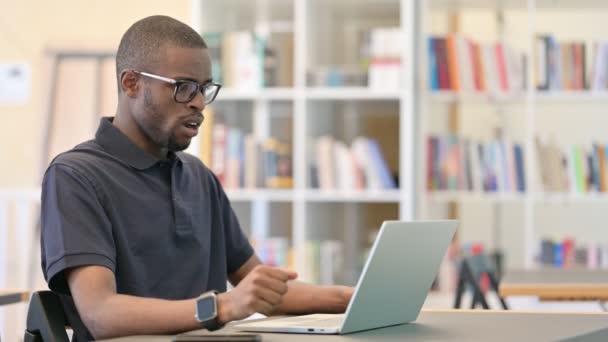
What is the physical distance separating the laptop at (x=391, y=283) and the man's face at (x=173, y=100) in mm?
425

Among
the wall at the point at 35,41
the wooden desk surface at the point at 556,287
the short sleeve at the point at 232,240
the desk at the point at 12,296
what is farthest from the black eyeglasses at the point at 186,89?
the wall at the point at 35,41

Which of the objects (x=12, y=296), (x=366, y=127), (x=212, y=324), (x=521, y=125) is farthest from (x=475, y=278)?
(x=212, y=324)

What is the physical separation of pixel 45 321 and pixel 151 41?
62cm

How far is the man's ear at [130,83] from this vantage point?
7.27 ft

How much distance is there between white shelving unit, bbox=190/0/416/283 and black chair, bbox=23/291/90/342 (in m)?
3.17

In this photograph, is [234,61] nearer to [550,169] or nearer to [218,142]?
[218,142]

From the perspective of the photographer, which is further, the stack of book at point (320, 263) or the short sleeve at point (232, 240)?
the stack of book at point (320, 263)

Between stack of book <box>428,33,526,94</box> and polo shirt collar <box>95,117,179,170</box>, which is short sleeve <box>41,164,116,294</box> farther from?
stack of book <box>428,33,526,94</box>

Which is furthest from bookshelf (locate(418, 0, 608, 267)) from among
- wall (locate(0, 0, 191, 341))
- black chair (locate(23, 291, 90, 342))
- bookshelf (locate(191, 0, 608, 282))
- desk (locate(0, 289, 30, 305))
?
black chair (locate(23, 291, 90, 342))

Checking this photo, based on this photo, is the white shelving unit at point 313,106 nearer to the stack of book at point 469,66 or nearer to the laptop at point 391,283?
the stack of book at point 469,66

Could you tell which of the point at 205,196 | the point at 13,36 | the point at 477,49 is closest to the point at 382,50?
the point at 477,49

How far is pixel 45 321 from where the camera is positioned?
1.89m

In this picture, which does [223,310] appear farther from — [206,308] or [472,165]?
[472,165]

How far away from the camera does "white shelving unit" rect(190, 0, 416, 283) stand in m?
5.08
